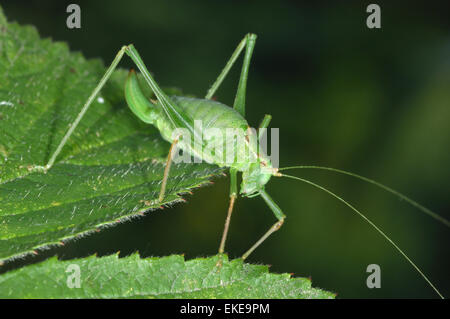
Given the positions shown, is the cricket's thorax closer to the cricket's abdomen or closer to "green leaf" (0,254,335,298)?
the cricket's abdomen

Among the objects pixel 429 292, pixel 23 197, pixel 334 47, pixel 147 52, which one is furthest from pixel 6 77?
pixel 429 292

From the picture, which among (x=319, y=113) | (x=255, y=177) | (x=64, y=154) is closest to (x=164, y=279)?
(x=255, y=177)

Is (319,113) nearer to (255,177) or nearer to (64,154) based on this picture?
(255,177)

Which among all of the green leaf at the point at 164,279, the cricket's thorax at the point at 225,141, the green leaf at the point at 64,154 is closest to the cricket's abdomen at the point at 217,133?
the cricket's thorax at the point at 225,141

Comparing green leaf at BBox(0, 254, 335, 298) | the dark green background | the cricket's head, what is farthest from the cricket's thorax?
green leaf at BBox(0, 254, 335, 298)
